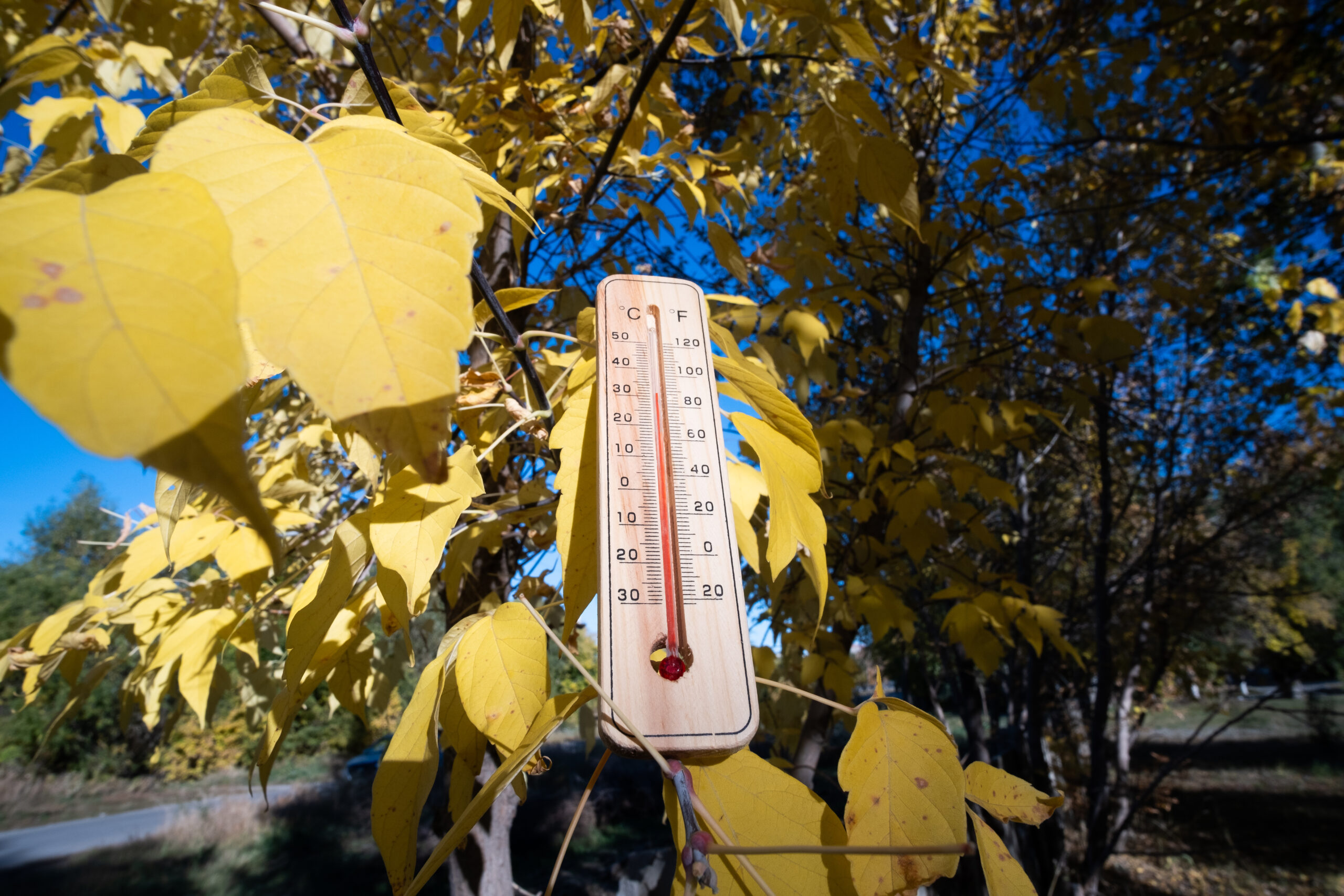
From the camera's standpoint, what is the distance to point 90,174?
0.43 m

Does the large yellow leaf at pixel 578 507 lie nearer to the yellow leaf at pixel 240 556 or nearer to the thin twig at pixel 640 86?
the thin twig at pixel 640 86

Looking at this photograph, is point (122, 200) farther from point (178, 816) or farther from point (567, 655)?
point (178, 816)

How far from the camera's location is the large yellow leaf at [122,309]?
258 millimetres

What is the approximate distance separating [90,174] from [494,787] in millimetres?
564

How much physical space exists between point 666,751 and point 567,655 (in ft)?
0.48

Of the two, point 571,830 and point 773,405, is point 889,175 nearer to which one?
point 773,405

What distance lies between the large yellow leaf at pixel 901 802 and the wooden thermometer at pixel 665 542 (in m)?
0.12

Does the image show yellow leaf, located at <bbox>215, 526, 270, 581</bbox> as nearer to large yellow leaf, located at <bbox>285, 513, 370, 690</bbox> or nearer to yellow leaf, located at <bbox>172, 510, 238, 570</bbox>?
yellow leaf, located at <bbox>172, 510, 238, 570</bbox>

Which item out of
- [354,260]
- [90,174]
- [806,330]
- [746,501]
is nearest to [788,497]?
[746,501]

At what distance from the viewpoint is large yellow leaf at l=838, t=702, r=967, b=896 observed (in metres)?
0.57

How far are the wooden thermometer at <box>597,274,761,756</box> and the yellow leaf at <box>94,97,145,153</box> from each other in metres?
1.73

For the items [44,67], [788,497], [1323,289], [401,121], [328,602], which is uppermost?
[1323,289]

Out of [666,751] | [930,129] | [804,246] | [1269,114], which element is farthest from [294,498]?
[1269,114]

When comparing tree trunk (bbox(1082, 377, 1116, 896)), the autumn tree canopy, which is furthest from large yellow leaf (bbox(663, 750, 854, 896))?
tree trunk (bbox(1082, 377, 1116, 896))
